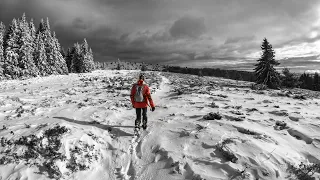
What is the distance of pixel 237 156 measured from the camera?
5.17 m

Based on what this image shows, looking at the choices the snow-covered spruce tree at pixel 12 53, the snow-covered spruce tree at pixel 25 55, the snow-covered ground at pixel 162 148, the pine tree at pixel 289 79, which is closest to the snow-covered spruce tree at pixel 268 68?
the pine tree at pixel 289 79

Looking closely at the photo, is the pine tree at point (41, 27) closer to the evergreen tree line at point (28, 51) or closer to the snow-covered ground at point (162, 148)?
the evergreen tree line at point (28, 51)

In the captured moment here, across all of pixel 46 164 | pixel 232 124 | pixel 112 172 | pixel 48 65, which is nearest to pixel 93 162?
pixel 112 172

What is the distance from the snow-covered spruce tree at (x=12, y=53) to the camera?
40.7 meters

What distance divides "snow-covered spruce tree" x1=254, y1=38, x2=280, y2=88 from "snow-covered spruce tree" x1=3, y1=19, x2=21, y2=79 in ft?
160

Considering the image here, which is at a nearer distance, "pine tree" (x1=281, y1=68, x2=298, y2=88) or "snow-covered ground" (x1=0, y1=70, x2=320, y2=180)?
"snow-covered ground" (x1=0, y1=70, x2=320, y2=180)

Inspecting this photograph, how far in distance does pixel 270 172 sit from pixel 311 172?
0.91 metres

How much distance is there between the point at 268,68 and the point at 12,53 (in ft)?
167

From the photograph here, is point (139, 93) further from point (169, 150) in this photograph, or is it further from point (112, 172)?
point (112, 172)

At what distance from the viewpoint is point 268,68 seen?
3369cm

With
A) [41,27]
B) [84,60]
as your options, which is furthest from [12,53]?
[84,60]

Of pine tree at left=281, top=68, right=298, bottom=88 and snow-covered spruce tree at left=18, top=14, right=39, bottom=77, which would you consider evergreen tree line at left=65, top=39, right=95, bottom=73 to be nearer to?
snow-covered spruce tree at left=18, top=14, right=39, bottom=77

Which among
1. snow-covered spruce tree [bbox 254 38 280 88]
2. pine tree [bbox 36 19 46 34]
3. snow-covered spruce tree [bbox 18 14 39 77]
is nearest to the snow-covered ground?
snow-covered spruce tree [bbox 254 38 280 88]

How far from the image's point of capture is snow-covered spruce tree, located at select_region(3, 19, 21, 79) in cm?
4066
